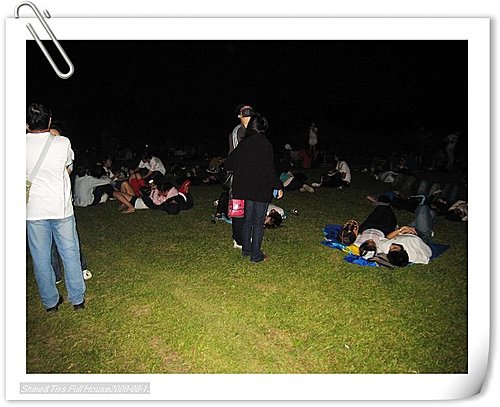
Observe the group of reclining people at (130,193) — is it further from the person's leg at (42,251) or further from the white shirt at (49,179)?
the white shirt at (49,179)

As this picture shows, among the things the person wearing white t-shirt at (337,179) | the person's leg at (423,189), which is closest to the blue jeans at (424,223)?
the person's leg at (423,189)

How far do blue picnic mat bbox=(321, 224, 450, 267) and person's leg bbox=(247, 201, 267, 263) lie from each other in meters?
0.92

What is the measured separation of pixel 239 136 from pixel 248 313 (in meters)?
1.82

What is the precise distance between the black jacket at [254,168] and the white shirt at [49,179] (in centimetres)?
171

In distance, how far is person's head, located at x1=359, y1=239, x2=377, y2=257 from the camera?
17.1ft

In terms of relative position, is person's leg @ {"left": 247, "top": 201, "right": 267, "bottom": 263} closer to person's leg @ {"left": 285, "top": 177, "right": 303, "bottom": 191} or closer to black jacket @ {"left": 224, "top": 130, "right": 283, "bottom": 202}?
black jacket @ {"left": 224, "top": 130, "right": 283, "bottom": 202}

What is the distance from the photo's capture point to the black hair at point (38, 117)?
3299 millimetres

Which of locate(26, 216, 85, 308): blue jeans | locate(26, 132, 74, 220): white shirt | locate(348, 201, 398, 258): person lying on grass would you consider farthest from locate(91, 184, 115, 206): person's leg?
locate(26, 132, 74, 220): white shirt

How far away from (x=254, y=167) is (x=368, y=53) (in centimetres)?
154

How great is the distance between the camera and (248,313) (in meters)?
4.05

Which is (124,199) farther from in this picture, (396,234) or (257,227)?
(396,234)

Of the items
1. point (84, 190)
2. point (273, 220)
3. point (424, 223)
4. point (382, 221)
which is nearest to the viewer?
point (382, 221)
